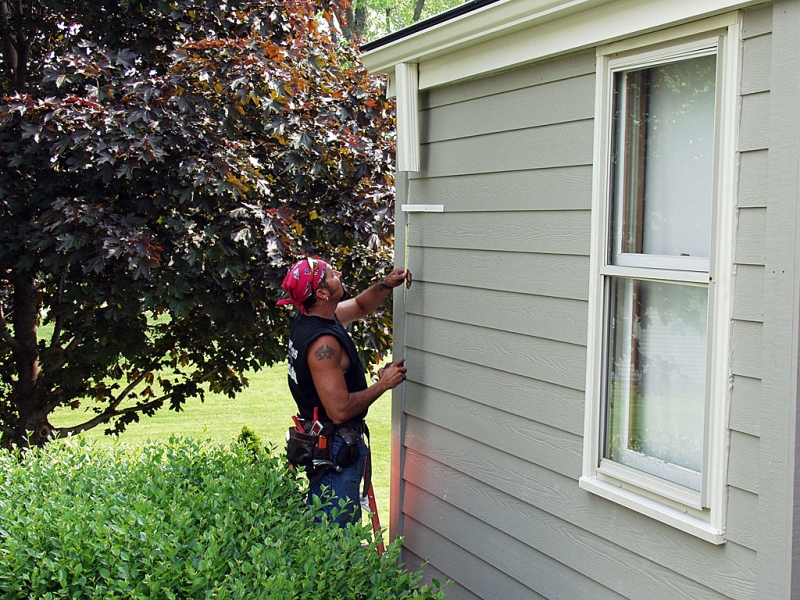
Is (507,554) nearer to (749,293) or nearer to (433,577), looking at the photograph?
(433,577)

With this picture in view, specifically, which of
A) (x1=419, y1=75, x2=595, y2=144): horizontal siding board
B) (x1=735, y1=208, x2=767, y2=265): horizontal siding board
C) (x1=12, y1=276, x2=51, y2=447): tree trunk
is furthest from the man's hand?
(x1=12, y1=276, x2=51, y2=447): tree trunk

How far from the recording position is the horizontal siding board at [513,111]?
3.68 m

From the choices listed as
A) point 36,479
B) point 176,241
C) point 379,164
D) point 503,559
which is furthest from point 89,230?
point 503,559

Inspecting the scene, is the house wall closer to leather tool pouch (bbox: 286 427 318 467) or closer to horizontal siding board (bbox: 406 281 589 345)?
horizontal siding board (bbox: 406 281 589 345)

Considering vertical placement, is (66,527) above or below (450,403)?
below

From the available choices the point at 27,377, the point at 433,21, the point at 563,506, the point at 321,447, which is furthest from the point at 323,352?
the point at 27,377

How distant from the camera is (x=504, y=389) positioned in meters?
4.25

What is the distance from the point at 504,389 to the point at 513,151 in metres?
1.12

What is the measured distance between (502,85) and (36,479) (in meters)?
3.10

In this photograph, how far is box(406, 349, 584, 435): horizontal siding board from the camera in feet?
12.3

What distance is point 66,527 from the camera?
379 centimetres

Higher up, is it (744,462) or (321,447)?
(744,462)

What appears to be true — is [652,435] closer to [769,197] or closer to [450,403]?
[769,197]

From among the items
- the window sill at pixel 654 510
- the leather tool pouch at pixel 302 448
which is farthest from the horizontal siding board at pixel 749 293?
the leather tool pouch at pixel 302 448
